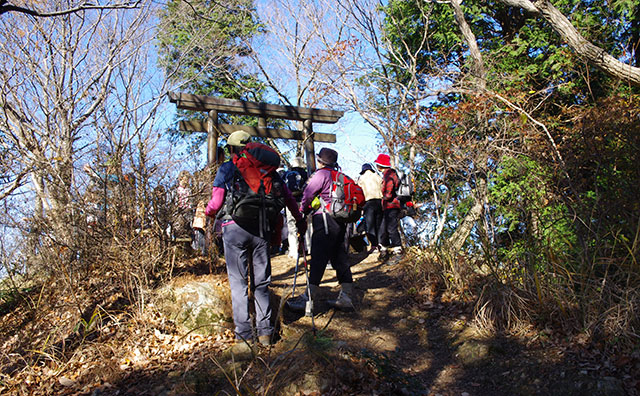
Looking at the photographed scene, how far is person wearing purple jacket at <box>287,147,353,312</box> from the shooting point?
5312 mm

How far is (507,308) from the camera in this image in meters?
4.38

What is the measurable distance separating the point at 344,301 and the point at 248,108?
5193 mm

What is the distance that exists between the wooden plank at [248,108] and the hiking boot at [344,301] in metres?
4.98

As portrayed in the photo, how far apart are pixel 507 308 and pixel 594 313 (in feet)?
2.66

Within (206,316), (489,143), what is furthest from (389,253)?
(206,316)

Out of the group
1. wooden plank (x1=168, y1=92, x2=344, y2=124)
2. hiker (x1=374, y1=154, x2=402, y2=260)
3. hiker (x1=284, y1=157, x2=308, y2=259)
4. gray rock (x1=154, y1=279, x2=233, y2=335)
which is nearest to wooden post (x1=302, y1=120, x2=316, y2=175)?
wooden plank (x1=168, y1=92, x2=344, y2=124)

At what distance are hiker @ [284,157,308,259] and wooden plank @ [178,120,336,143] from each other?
5.11 feet

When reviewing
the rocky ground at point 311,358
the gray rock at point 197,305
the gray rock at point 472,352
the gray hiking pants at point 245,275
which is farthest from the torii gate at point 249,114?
the gray rock at point 472,352

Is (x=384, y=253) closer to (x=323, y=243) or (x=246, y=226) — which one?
(x=323, y=243)

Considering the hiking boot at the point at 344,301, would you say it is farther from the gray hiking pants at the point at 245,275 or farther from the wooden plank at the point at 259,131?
the wooden plank at the point at 259,131

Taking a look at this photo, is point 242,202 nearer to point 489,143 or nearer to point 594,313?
point 594,313

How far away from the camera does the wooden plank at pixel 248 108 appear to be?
8555mm

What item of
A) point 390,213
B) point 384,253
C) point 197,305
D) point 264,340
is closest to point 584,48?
point 390,213

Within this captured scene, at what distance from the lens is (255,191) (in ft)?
13.7
